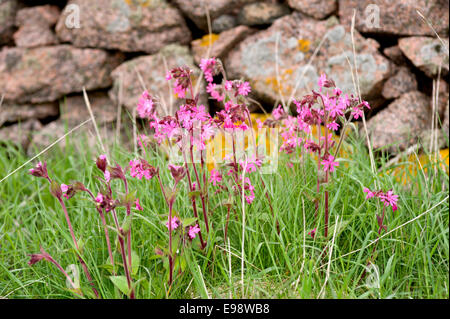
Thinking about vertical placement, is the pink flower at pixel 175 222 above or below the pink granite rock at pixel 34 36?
below

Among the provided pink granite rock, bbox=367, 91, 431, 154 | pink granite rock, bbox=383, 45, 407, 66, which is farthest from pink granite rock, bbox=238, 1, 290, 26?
pink granite rock, bbox=367, 91, 431, 154

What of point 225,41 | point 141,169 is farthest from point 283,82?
point 141,169

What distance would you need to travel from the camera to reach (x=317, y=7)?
3.00 metres

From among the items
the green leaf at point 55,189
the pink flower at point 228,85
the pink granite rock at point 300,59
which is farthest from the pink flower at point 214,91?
the pink granite rock at point 300,59

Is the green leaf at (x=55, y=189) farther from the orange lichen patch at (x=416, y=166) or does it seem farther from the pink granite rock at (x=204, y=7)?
the pink granite rock at (x=204, y=7)

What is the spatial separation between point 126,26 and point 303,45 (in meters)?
1.20

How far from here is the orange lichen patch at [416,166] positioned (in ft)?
6.41

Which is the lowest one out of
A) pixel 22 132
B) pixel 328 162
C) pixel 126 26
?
pixel 22 132

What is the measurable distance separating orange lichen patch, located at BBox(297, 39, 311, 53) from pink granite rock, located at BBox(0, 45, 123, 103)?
132 cm

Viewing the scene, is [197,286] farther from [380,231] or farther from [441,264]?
[441,264]

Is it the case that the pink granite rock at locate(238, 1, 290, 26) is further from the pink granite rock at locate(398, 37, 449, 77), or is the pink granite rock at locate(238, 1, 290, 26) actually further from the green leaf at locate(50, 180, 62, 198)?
the green leaf at locate(50, 180, 62, 198)

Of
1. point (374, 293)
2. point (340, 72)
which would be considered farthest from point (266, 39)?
point (374, 293)

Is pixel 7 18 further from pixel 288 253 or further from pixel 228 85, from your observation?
pixel 288 253

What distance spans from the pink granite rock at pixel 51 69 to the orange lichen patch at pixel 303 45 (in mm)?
1322
